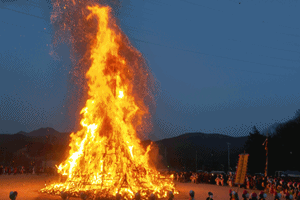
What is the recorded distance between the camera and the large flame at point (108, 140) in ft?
66.1

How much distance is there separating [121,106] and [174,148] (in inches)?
3411

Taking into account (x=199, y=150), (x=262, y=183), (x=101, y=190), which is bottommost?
(x=262, y=183)

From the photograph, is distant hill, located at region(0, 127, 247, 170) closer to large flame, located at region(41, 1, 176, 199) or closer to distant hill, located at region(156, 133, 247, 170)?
distant hill, located at region(156, 133, 247, 170)

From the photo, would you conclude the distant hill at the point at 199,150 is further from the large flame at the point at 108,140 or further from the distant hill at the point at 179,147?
the large flame at the point at 108,140

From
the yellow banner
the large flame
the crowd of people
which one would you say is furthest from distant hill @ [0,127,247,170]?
the yellow banner

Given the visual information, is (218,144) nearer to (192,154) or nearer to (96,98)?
(192,154)

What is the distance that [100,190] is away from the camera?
744 inches

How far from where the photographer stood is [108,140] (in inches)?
876

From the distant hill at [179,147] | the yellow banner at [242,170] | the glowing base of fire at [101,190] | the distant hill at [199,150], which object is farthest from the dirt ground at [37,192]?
the distant hill at [199,150]

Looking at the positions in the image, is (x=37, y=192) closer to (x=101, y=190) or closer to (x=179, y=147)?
(x=101, y=190)

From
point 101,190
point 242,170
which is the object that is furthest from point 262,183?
point 101,190

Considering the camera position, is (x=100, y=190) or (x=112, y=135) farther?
(x=112, y=135)

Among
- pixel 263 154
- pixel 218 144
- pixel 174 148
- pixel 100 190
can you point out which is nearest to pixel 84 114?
pixel 100 190

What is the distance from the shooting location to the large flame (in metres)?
20.2
